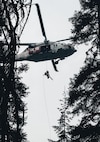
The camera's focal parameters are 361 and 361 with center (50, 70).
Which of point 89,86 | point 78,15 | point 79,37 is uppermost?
point 78,15

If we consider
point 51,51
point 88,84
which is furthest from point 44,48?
point 88,84

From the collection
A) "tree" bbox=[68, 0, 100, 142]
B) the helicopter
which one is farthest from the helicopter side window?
"tree" bbox=[68, 0, 100, 142]

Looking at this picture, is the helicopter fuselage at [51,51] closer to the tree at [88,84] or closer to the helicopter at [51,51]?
the helicopter at [51,51]

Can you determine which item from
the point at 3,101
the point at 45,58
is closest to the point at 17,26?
the point at 3,101

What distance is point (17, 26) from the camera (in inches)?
162

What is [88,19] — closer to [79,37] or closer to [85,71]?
[79,37]

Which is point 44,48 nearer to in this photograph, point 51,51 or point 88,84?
point 51,51

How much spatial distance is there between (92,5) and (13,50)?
43.8 ft

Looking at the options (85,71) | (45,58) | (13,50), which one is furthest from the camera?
(45,58)

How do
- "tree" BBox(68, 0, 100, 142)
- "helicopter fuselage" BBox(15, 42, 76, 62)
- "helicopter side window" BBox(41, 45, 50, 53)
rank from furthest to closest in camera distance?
"helicopter fuselage" BBox(15, 42, 76, 62)
"helicopter side window" BBox(41, 45, 50, 53)
"tree" BBox(68, 0, 100, 142)

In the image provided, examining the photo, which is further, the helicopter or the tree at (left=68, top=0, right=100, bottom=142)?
the helicopter

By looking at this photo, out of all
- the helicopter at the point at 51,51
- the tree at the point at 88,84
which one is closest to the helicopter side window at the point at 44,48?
the helicopter at the point at 51,51

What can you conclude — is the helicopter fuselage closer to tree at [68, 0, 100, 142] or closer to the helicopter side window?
the helicopter side window

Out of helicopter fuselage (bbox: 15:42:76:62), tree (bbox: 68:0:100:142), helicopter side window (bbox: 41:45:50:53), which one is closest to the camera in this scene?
tree (bbox: 68:0:100:142)
